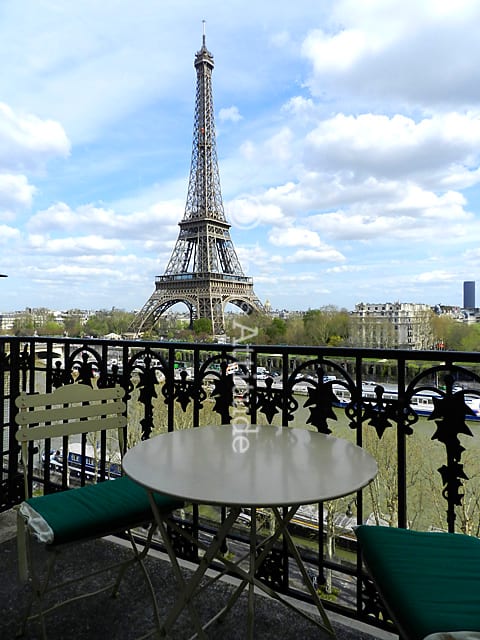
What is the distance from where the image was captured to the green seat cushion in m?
0.99

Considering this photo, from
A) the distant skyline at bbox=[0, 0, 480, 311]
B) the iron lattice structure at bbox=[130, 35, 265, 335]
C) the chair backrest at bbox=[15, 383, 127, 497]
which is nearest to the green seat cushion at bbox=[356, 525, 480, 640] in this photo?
the chair backrest at bbox=[15, 383, 127, 497]

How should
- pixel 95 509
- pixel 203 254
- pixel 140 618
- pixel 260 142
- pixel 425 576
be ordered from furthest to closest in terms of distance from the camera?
pixel 203 254 < pixel 260 142 < pixel 140 618 < pixel 95 509 < pixel 425 576

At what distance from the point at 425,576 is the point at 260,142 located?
1095 centimetres

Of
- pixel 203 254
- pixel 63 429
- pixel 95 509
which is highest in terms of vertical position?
pixel 203 254

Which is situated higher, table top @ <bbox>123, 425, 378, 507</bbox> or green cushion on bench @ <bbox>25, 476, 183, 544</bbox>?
table top @ <bbox>123, 425, 378, 507</bbox>

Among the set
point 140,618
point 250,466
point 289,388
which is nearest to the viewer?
point 250,466

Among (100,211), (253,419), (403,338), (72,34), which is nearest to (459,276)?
(403,338)

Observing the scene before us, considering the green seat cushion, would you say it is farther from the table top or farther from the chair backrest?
the chair backrest

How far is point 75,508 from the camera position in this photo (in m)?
1.64

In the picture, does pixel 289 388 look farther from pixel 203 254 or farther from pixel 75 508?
pixel 203 254

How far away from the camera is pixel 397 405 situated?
5.68 feet

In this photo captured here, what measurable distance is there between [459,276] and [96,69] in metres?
19.6

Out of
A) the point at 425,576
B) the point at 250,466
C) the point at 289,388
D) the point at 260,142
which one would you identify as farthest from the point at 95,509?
the point at 260,142

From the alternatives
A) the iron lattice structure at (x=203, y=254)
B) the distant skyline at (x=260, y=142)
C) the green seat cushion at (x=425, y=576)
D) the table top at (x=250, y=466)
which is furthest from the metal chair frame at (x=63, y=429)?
the iron lattice structure at (x=203, y=254)
